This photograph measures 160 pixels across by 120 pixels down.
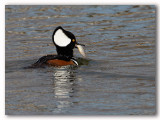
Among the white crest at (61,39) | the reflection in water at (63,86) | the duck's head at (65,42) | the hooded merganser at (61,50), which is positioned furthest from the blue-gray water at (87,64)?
the white crest at (61,39)

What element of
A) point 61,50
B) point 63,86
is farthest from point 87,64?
point 63,86

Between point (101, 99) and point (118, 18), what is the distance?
8.04 metres

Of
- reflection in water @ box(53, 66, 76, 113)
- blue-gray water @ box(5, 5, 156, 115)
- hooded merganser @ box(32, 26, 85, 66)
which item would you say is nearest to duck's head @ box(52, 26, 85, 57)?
hooded merganser @ box(32, 26, 85, 66)

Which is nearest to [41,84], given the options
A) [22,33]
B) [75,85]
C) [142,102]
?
[75,85]

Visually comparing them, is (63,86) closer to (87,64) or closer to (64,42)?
(87,64)

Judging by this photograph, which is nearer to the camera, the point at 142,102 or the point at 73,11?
the point at 142,102

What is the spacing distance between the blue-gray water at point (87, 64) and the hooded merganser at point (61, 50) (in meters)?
0.25

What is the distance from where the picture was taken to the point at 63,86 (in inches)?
349

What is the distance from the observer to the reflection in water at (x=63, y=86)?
762 cm

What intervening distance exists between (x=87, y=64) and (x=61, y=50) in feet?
2.24

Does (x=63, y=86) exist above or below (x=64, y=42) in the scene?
below

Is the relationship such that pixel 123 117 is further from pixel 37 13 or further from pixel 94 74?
pixel 37 13

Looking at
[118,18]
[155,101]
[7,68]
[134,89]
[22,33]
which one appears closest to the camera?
[155,101]

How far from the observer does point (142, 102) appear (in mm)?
7645
